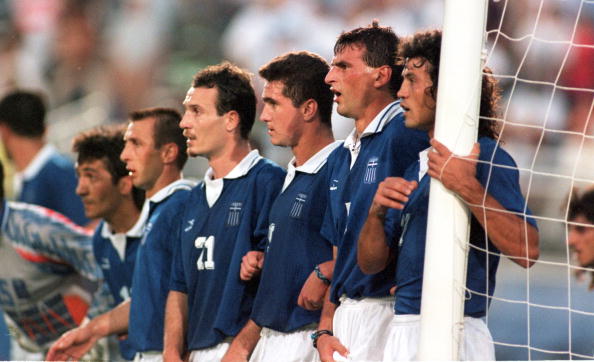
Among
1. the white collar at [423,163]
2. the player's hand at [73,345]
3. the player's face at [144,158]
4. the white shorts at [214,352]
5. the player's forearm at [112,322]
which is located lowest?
the player's hand at [73,345]

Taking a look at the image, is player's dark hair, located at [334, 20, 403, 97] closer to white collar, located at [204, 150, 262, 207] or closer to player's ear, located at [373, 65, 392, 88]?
player's ear, located at [373, 65, 392, 88]

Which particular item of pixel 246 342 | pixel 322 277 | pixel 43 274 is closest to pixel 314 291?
pixel 322 277

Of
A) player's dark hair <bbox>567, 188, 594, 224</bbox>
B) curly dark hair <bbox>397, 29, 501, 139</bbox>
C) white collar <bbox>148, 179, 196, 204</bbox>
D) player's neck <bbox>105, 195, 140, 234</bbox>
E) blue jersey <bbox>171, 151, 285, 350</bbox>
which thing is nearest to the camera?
curly dark hair <bbox>397, 29, 501, 139</bbox>

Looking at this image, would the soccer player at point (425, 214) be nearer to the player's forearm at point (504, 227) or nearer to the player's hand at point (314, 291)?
the player's forearm at point (504, 227)

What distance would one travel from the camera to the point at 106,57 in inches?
358

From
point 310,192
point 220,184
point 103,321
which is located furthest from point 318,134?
point 103,321

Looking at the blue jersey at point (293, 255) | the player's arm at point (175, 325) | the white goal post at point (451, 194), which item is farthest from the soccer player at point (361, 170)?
the player's arm at point (175, 325)

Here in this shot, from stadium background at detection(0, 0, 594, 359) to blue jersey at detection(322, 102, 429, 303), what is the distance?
3392 millimetres

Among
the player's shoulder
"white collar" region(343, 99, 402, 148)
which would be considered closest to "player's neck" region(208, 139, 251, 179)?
the player's shoulder

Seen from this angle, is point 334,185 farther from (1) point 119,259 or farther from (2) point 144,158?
(1) point 119,259

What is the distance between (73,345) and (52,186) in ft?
7.55

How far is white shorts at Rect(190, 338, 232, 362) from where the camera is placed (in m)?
4.03

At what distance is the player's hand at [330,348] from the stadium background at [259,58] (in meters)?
3.45

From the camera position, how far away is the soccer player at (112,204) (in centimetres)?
508
